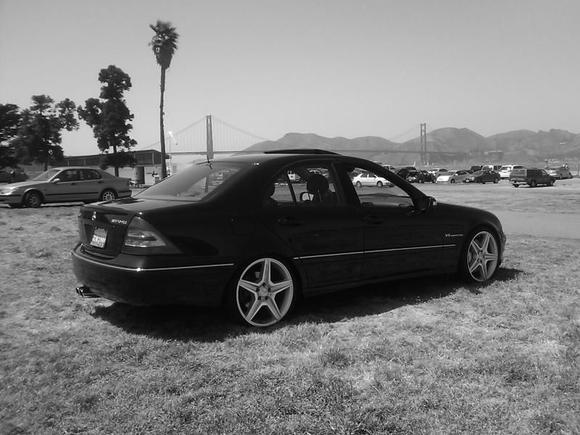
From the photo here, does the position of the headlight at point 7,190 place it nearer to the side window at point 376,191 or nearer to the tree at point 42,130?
the side window at point 376,191

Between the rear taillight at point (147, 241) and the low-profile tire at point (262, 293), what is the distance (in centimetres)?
59

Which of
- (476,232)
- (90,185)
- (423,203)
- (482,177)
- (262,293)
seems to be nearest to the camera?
(262,293)

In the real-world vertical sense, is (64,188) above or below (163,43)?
below

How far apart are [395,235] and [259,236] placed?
1491mm

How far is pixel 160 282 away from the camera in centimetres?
389

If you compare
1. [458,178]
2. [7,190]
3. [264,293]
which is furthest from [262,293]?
[458,178]

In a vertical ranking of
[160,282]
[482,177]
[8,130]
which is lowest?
[160,282]

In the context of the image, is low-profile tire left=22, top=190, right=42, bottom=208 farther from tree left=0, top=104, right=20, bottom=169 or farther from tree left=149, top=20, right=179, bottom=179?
tree left=0, top=104, right=20, bottom=169

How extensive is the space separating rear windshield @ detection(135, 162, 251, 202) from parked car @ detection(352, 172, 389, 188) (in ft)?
3.42

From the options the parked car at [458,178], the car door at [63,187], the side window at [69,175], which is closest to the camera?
the car door at [63,187]

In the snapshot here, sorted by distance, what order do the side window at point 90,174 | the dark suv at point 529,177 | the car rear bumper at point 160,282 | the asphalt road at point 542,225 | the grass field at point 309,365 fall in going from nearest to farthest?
the grass field at point 309,365, the car rear bumper at point 160,282, the asphalt road at point 542,225, the side window at point 90,174, the dark suv at point 529,177

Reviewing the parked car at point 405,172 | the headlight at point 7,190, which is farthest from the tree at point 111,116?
the headlight at point 7,190

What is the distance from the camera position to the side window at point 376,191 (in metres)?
4.98

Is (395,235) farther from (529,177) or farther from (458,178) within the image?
(458,178)
